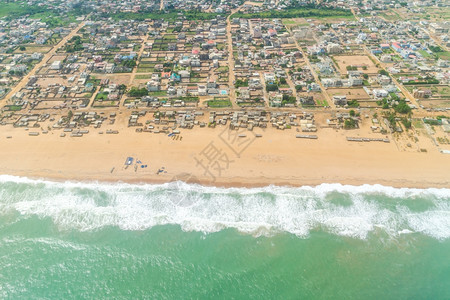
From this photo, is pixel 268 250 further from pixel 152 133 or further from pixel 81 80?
pixel 81 80

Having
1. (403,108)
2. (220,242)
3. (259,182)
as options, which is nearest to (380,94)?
(403,108)

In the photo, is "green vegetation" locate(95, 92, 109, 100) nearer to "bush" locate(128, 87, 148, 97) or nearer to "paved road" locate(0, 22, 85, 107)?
"bush" locate(128, 87, 148, 97)

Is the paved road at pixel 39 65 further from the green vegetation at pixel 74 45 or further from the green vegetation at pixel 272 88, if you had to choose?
the green vegetation at pixel 272 88

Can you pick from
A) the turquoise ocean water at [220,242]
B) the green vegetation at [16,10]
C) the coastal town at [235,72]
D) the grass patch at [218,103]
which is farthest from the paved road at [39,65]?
the grass patch at [218,103]

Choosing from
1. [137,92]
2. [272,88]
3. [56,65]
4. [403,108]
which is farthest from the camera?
[56,65]

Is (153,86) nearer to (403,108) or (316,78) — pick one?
(316,78)

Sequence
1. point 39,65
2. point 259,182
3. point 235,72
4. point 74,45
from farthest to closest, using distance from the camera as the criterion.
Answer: point 74,45 < point 39,65 < point 235,72 < point 259,182

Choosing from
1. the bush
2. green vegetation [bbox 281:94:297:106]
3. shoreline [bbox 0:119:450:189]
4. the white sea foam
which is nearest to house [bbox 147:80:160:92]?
the bush
